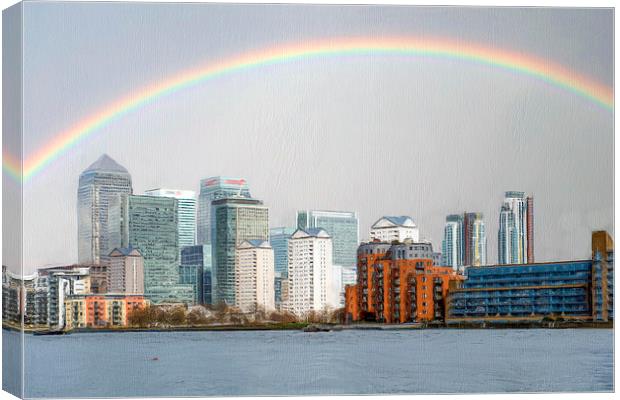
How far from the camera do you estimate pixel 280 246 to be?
12352 mm

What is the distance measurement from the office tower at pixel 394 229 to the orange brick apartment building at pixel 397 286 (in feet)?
0.28

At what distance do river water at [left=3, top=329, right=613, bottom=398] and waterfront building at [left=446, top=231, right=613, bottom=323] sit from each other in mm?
229

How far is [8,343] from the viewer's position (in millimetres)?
11523

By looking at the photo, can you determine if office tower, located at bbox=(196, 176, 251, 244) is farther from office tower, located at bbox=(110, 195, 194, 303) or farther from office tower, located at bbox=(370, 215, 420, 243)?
office tower, located at bbox=(370, 215, 420, 243)

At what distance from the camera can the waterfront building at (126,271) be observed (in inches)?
A: 466

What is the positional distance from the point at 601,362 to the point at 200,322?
297 centimetres

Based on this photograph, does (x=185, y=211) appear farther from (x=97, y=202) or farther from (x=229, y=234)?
(x=97, y=202)

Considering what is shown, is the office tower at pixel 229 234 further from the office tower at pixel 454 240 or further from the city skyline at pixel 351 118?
the office tower at pixel 454 240

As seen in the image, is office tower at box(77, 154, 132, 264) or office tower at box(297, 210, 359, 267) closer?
office tower at box(77, 154, 132, 264)

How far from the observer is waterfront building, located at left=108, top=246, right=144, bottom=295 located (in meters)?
11.8

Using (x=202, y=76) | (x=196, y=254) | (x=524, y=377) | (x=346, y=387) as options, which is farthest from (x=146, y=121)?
(x=524, y=377)

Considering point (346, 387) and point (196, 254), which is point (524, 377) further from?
point (196, 254)

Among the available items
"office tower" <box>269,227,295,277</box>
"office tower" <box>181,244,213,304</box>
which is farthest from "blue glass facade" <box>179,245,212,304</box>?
"office tower" <box>269,227,295,277</box>


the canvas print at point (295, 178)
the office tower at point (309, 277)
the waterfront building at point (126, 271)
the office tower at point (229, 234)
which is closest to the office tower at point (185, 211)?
the canvas print at point (295, 178)
